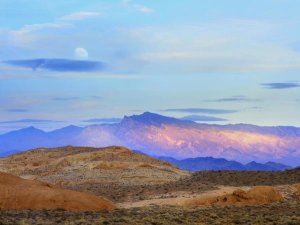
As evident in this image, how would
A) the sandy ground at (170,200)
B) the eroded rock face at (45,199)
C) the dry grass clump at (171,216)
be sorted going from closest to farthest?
the dry grass clump at (171,216)
the eroded rock face at (45,199)
the sandy ground at (170,200)

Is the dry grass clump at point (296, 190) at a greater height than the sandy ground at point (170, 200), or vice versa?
the dry grass clump at point (296, 190)

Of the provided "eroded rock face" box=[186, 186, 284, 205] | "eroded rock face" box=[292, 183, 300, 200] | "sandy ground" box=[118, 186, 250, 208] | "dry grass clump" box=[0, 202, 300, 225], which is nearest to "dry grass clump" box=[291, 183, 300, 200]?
"eroded rock face" box=[292, 183, 300, 200]

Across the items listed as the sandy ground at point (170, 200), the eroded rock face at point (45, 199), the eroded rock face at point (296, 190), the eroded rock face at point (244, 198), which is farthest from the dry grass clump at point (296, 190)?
the eroded rock face at point (45, 199)

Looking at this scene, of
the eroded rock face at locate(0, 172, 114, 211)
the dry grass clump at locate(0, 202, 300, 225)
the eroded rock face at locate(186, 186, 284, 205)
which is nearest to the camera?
the dry grass clump at locate(0, 202, 300, 225)

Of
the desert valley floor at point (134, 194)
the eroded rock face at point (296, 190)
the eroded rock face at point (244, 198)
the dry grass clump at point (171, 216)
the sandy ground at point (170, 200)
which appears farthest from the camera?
the eroded rock face at point (296, 190)

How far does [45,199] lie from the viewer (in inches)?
1166

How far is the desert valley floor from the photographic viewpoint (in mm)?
24031

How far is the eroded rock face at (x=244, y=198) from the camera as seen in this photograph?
32.0 m

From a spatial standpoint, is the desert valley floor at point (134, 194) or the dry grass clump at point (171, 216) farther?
the desert valley floor at point (134, 194)

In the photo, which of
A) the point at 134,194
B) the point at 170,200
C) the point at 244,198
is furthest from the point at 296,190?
the point at 134,194

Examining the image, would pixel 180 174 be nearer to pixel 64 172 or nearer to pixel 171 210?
pixel 64 172

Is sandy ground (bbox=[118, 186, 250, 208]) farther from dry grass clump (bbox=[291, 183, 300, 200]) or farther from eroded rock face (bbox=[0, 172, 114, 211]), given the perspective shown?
dry grass clump (bbox=[291, 183, 300, 200])

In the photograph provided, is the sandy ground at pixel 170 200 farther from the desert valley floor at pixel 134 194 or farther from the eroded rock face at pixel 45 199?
the eroded rock face at pixel 45 199

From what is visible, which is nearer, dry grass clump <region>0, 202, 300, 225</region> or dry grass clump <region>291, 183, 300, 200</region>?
dry grass clump <region>0, 202, 300, 225</region>
